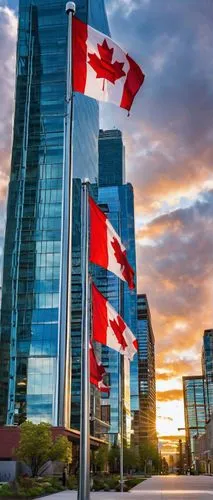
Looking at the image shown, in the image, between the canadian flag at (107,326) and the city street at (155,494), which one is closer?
the canadian flag at (107,326)

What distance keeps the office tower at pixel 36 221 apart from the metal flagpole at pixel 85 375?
95331mm

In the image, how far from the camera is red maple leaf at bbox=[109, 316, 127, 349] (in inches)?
853

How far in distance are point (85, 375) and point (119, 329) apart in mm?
4343

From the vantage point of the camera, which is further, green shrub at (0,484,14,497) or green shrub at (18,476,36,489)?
green shrub at (18,476,36,489)

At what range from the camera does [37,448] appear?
4528 cm

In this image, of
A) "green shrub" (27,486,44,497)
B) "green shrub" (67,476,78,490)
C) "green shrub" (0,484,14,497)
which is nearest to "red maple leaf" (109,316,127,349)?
"green shrub" (0,484,14,497)

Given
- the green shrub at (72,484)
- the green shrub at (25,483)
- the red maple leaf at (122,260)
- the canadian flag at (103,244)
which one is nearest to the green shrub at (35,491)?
the green shrub at (25,483)

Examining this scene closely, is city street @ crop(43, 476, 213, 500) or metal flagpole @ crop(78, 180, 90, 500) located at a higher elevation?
metal flagpole @ crop(78, 180, 90, 500)

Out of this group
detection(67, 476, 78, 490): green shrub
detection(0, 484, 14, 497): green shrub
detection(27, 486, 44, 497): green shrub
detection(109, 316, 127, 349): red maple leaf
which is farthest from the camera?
detection(67, 476, 78, 490): green shrub

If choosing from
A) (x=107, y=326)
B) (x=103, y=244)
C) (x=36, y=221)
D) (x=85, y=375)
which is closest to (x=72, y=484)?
(x=107, y=326)

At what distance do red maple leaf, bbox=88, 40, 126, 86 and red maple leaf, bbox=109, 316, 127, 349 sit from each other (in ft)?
29.8

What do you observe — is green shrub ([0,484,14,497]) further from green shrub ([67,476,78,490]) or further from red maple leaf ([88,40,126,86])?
red maple leaf ([88,40,126,86])

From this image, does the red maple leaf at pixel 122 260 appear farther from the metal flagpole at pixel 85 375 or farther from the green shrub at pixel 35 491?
the green shrub at pixel 35 491

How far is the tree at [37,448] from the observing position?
4528cm
